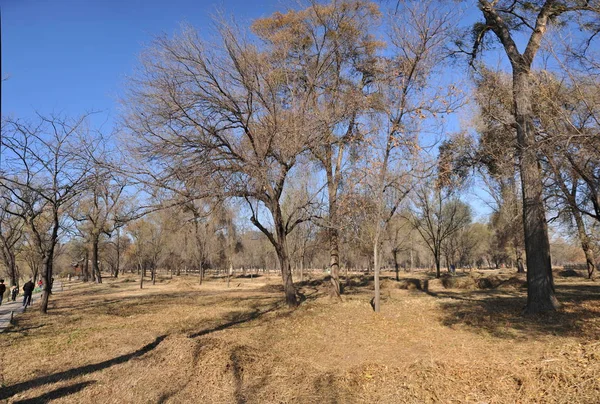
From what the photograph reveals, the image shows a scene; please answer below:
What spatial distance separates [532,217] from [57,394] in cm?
1071

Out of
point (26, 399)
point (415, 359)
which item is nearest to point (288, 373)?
point (415, 359)

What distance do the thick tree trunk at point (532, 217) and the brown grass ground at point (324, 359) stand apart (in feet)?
2.09

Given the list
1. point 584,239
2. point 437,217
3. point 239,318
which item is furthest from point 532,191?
point 437,217

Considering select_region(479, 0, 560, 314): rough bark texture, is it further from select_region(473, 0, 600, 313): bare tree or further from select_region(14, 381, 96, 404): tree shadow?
select_region(14, 381, 96, 404): tree shadow

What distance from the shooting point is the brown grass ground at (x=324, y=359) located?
189 inches

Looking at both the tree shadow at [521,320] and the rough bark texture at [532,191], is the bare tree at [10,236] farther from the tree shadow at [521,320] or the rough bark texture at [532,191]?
the rough bark texture at [532,191]

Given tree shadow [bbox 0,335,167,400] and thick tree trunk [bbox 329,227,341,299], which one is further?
thick tree trunk [bbox 329,227,341,299]

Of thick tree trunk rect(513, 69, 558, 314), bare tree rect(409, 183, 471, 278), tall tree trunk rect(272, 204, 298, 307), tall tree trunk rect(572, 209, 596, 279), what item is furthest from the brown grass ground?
bare tree rect(409, 183, 471, 278)

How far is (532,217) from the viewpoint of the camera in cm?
993

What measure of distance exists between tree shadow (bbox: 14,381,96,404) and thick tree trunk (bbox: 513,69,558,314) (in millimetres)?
9584

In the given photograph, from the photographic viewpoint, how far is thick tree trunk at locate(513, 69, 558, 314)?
9477 mm

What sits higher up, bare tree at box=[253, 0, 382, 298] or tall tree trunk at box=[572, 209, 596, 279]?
bare tree at box=[253, 0, 382, 298]

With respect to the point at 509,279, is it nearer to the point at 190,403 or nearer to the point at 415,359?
the point at 415,359

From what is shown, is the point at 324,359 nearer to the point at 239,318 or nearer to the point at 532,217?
the point at 239,318
